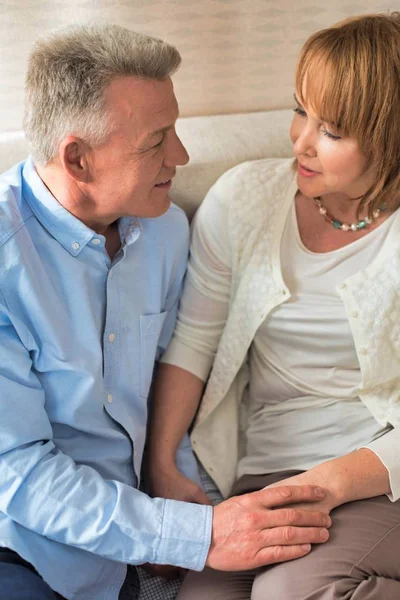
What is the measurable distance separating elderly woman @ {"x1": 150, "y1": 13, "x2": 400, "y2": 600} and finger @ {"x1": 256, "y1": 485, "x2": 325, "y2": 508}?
0.12ft

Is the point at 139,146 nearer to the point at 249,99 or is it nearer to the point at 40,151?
the point at 40,151

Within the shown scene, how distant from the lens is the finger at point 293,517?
4.39 feet

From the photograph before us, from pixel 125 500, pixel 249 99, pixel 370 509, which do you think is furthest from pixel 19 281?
pixel 249 99

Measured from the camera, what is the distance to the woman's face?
4.65 feet

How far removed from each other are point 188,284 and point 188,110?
1.75ft

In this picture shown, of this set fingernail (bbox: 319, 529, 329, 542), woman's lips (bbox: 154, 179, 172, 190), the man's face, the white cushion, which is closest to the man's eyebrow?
the man's face

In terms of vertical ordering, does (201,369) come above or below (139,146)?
below

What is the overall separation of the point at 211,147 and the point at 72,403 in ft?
2.32

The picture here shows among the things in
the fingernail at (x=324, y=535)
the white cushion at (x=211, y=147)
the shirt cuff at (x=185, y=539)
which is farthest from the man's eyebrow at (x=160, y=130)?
the fingernail at (x=324, y=535)

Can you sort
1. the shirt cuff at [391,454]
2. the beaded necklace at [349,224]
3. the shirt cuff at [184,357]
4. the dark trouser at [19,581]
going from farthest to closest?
the shirt cuff at [184,357] < the beaded necklace at [349,224] < the shirt cuff at [391,454] < the dark trouser at [19,581]

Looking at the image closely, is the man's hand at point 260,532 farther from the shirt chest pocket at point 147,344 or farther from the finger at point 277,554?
the shirt chest pocket at point 147,344

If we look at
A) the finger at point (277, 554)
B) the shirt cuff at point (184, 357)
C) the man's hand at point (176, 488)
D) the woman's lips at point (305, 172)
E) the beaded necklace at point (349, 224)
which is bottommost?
the man's hand at point (176, 488)

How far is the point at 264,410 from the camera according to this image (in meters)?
1.66

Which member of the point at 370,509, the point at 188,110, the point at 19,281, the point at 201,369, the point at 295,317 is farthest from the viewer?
the point at 188,110
